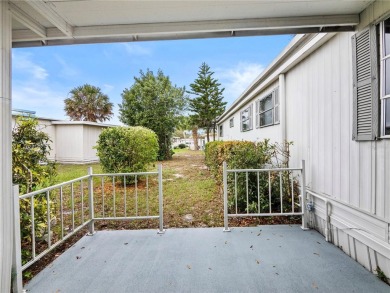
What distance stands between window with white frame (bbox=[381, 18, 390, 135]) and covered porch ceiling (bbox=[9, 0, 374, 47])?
35cm

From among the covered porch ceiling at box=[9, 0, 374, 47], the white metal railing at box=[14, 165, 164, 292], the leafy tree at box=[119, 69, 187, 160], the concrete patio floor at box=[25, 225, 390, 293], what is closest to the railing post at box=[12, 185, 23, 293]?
the white metal railing at box=[14, 165, 164, 292]

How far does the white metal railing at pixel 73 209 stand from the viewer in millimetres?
2361

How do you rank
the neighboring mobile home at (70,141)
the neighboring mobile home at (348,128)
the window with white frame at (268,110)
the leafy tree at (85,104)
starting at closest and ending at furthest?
the neighboring mobile home at (348,128) → the window with white frame at (268,110) → the neighboring mobile home at (70,141) → the leafy tree at (85,104)

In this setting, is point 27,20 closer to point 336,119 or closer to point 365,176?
point 336,119

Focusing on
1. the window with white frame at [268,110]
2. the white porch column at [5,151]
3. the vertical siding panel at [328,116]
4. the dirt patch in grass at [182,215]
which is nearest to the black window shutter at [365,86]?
the vertical siding panel at [328,116]

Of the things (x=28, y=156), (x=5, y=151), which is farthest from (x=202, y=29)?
(x=28, y=156)

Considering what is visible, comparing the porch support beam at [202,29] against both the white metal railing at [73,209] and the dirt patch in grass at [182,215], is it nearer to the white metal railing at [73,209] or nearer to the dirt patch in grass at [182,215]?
the white metal railing at [73,209]

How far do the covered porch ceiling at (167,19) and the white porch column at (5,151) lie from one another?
0.27 metres

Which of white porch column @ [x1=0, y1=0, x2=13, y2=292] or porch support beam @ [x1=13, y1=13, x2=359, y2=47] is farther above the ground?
porch support beam @ [x1=13, y1=13, x2=359, y2=47]

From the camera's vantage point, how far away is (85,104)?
79.4 ft

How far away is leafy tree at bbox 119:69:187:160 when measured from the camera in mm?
15539

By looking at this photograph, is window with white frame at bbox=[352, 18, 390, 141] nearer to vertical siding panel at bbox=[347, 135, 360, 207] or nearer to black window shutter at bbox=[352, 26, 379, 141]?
black window shutter at bbox=[352, 26, 379, 141]

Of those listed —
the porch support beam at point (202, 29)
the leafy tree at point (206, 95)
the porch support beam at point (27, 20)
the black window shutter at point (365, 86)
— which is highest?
the leafy tree at point (206, 95)

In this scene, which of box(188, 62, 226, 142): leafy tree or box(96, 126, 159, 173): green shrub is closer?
box(96, 126, 159, 173): green shrub
